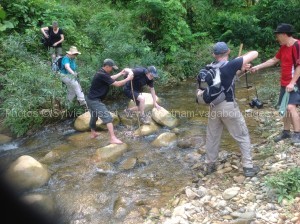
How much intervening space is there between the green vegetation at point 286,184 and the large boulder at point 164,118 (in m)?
3.85

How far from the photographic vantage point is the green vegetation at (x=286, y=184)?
170 inches

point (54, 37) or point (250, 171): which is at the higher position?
point (54, 37)

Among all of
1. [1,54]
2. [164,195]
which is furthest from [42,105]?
[164,195]

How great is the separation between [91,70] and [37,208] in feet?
17.1

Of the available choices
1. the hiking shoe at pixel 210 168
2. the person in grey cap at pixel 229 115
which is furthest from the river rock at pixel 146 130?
the person in grey cap at pixel 229 115

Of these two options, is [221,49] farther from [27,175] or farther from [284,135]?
[27,175]

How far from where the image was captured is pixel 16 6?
11703 mm

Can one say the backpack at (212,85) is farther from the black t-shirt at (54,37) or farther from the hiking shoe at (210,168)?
the black t-shirt at (54,37)

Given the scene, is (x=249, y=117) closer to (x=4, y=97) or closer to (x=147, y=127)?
(x=147, y=127)

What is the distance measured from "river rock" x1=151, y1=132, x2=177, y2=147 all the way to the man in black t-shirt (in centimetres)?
Result: 497

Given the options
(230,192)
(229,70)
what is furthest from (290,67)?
(230,192)

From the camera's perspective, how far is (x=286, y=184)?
14.4 ft

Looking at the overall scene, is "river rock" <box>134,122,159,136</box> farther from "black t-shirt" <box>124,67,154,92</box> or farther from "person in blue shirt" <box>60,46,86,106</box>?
"person in blue shirt" <box>60,46,86,106</box>

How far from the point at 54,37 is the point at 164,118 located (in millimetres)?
4761
